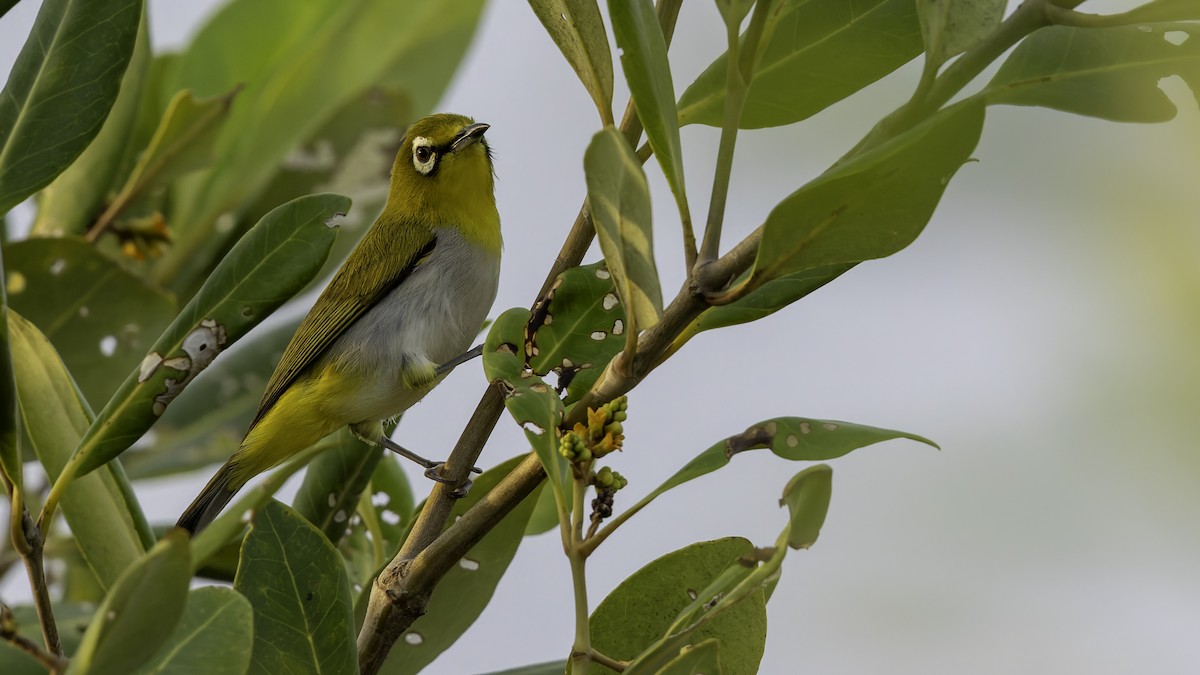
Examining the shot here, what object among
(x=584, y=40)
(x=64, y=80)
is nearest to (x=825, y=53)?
(x=584, y=40)

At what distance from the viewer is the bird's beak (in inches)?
170

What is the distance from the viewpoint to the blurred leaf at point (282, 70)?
10.1 feet

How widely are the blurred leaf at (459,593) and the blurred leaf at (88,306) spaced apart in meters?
1.00

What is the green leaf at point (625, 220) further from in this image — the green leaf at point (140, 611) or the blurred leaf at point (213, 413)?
the blurred leaf at point (213, 413)

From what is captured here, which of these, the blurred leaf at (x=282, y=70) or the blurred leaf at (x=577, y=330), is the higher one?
the blurred leaf at (x=282, y=70)

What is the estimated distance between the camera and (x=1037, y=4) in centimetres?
127

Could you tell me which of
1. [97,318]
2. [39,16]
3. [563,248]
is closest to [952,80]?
[563,248]

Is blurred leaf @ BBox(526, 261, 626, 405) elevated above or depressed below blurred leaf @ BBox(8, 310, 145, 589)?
above

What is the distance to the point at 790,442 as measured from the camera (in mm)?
1573

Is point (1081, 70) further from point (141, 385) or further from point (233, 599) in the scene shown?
point (141, 385)

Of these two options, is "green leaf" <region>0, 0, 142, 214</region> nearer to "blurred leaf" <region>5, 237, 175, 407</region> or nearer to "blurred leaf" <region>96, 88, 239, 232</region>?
"blurred leaf" <region>5, 237, 175, 407</region>

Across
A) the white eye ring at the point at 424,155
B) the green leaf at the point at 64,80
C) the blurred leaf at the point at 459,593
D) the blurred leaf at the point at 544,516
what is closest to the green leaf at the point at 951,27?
the blurred leaf at the point at 459,593

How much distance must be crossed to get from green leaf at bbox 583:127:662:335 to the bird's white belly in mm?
2347

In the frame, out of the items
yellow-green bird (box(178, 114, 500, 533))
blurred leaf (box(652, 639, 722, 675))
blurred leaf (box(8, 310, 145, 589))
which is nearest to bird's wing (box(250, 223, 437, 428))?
yellow-green bird (box(178, 114, 500, 533))
